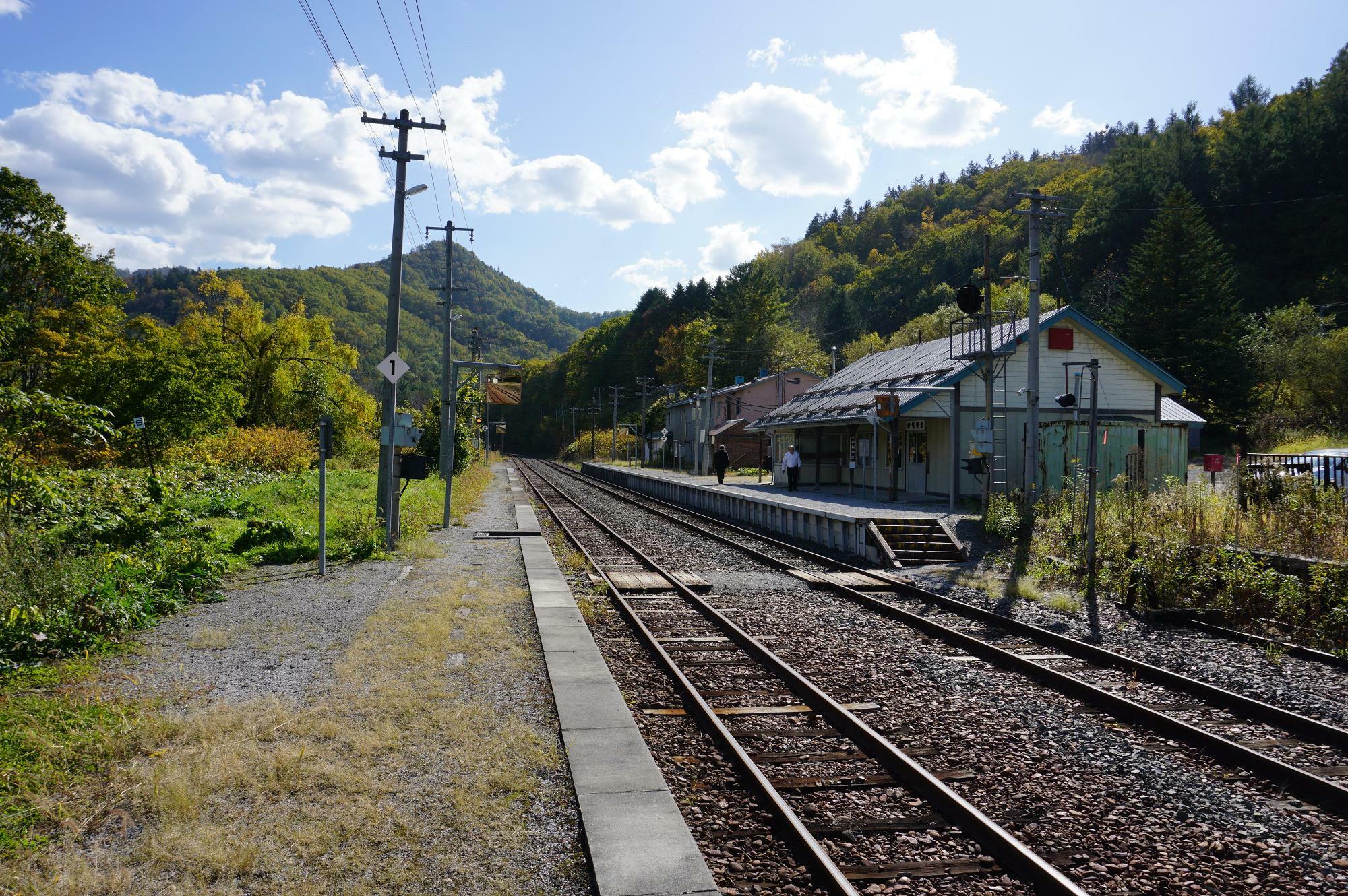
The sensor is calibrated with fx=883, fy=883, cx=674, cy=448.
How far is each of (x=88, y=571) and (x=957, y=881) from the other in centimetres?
850

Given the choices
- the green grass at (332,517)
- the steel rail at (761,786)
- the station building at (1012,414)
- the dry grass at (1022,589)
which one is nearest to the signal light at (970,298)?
the station building at (1012,414)

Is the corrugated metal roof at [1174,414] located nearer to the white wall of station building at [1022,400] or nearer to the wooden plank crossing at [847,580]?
the white wall of station building at [1022,400]

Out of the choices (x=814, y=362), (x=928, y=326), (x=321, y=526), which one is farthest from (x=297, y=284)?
(x=321, y=526)

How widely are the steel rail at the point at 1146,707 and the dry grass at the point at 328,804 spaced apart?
4197 millimetres

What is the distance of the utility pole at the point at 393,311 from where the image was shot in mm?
14906

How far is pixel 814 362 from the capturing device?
8250cm

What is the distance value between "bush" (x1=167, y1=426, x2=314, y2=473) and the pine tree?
148 feet

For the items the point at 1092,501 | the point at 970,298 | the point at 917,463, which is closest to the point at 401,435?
the point at 1092,501

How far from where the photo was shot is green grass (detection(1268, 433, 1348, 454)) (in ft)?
120

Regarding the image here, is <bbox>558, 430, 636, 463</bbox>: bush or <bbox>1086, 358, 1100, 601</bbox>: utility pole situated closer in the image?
<bbox>1086, 358, 1100, 601</bbox>: utility pole

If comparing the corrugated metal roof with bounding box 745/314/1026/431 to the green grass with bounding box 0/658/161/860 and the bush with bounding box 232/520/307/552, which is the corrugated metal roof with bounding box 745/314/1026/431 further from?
the green grass with bounding box 0/658/161/860

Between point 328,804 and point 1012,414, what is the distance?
23411 millimetres

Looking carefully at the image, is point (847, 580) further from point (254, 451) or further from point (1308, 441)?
point (1308, 441)

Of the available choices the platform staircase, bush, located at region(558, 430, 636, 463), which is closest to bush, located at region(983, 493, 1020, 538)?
the platform staircase
